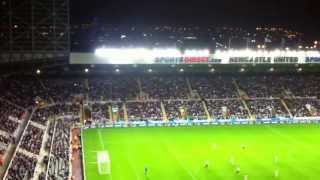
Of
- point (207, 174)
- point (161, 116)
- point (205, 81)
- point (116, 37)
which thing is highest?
point (116, 37)

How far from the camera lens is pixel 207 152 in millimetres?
46156

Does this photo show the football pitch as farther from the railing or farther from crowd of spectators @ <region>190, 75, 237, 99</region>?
crowd of spectators @ <region>190, 75, 237, 99</region>

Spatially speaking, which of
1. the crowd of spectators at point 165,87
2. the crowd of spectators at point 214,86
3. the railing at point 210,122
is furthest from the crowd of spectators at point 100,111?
the crowd of spectators at point 214,86

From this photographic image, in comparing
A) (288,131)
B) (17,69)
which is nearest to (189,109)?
(288,131)

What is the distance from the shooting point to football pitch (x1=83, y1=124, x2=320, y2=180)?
130ft

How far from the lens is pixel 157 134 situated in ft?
175

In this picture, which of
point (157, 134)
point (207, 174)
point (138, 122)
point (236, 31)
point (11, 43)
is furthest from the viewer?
point (236, 31)

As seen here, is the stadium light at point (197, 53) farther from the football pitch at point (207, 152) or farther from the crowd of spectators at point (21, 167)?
the crowd of spectators at point (21, 167)

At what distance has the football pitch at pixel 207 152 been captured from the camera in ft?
130

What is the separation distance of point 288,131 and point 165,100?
16.0 meters

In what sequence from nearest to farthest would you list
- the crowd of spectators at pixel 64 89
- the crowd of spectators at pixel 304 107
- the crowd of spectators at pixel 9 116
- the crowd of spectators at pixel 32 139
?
the crowd of spectators at pixel 32 139 < the crowd of spectators at pixel 9 116 < the crowd of spectators at pixel 64 89 < the crowd of spectators at pixel 304 107

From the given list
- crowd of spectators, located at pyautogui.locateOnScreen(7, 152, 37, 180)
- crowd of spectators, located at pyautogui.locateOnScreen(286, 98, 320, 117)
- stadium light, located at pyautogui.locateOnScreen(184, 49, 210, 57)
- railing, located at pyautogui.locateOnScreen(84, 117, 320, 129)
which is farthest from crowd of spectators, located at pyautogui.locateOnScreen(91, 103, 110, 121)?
crowd of spectators, located at pyautogui.locateOnScreen(286, 98, 320, 117)

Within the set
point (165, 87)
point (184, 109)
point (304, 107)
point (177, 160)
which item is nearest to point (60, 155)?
point (177, 160)

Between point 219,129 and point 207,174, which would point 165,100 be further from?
point 207,174
